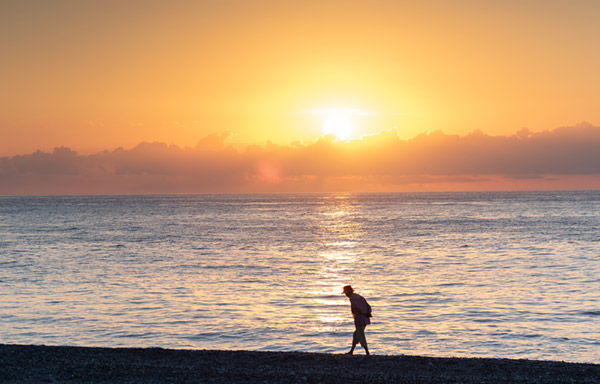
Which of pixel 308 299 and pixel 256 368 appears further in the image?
pixel 308 299

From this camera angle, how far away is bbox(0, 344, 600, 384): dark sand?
14.1 metres

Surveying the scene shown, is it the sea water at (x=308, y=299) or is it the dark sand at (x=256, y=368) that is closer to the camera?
the dark sand at (x=256, y=368)

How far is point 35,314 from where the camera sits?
25.2 meters

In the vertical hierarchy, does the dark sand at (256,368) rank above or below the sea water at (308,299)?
above

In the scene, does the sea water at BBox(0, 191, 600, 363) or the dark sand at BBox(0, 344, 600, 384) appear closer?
the dark sand at BBox(0, 344, 600, 384)

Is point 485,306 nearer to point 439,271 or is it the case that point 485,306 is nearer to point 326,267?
point 439,271

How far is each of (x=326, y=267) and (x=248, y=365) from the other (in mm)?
27360

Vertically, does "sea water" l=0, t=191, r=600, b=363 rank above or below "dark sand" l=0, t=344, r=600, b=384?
below

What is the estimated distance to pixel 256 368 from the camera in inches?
602

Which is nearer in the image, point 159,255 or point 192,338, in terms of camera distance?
point 192,338

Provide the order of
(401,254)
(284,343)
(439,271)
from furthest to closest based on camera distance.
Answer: (401,254), (439,271), (284,343)

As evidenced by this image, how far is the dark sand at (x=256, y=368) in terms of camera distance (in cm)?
1407

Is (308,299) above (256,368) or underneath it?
underneath

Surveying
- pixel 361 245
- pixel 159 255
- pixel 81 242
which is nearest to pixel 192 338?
pixel 159 255
